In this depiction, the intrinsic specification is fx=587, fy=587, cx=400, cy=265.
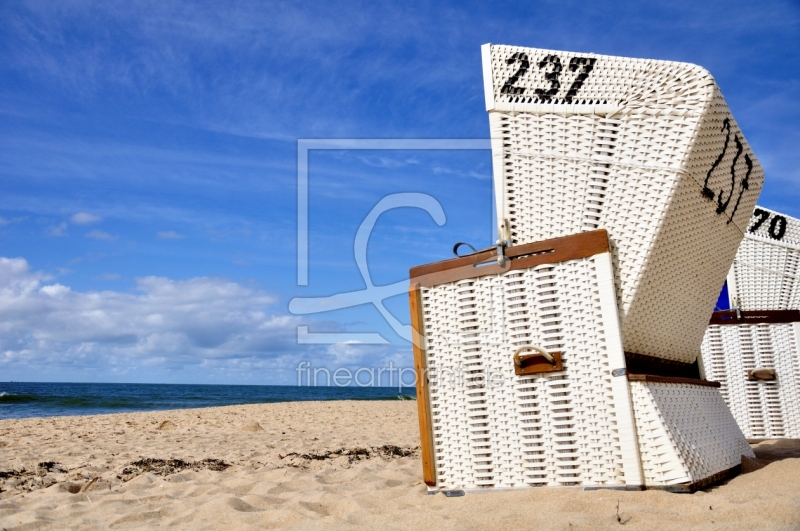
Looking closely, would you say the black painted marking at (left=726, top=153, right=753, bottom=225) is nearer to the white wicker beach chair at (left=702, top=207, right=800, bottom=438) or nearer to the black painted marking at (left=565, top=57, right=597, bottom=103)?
the black painted marking at (left=565, top=57, right=597, bottom=103)

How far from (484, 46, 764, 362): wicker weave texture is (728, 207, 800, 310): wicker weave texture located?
1829 millimetres

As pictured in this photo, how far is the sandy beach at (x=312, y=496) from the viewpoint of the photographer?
6.07ft

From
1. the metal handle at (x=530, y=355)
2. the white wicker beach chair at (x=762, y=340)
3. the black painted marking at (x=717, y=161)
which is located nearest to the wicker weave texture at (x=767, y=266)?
the white wicker beach chair at (x=762, y=340)

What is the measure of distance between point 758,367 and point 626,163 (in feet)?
8.12

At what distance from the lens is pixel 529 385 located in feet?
7.51

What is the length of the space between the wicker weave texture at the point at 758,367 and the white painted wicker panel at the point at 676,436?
64.1 inches

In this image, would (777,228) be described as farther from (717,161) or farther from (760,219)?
(717,161)

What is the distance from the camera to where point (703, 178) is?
238cm

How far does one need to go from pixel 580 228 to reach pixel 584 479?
955mm

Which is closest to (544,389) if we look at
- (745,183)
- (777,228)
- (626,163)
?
(626,163)

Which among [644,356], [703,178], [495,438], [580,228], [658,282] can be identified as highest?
[703,178]

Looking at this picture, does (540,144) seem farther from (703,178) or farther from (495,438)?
(495,438)

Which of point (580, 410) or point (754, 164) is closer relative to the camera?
point (580, 410)

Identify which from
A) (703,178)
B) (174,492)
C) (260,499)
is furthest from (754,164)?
(174,492)
